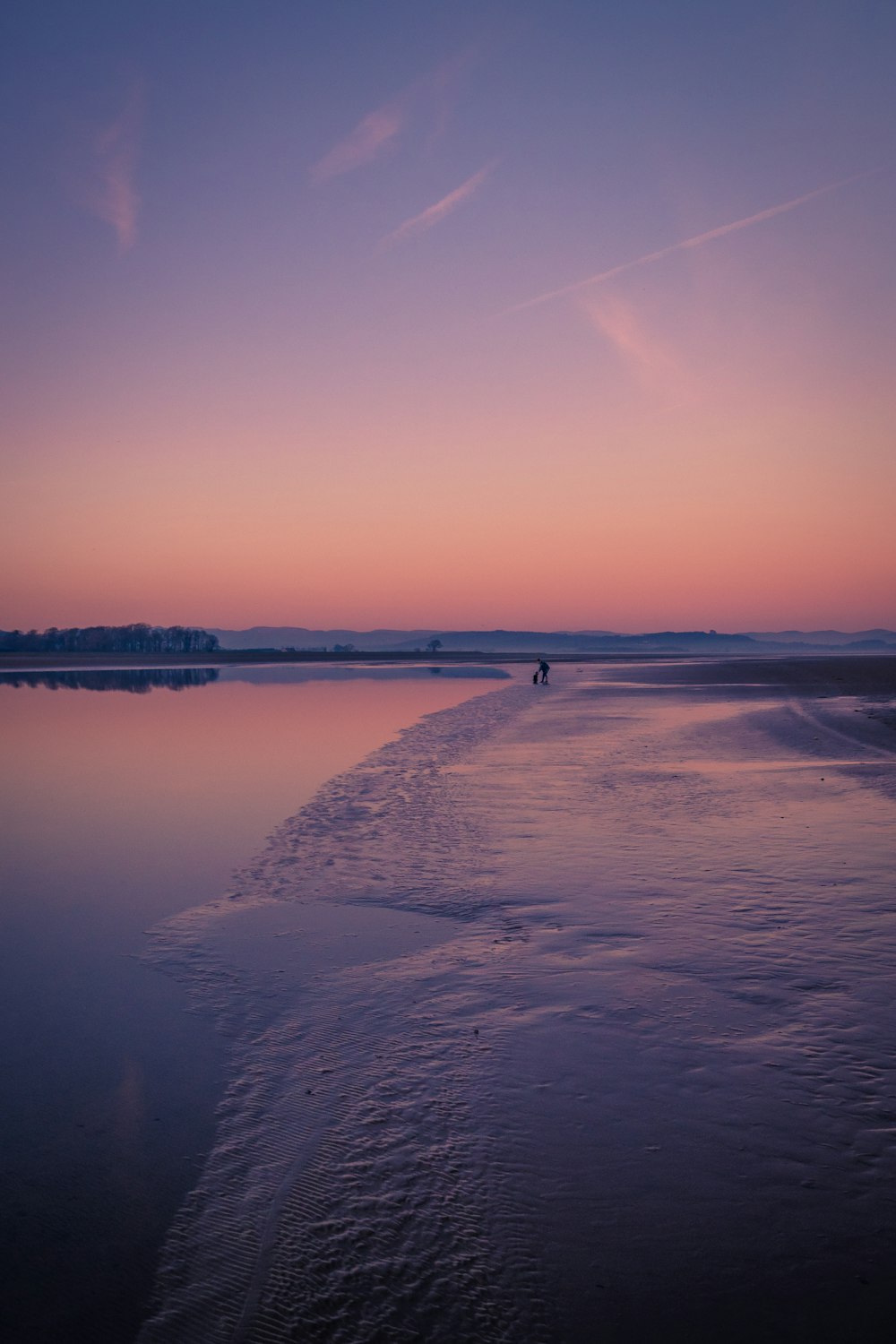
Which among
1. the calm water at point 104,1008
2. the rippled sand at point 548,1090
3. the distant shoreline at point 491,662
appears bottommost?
the calm water at point 104,1008

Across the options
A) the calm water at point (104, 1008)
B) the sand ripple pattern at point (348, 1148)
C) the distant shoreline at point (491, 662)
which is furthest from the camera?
the distant shoreline at point (491, 662)

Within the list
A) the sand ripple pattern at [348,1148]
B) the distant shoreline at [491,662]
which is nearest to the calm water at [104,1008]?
the sand ripple pattern at [348,1148]

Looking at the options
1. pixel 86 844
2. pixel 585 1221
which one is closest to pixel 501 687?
pixel 86 844

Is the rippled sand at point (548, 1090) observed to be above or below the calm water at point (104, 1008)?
above

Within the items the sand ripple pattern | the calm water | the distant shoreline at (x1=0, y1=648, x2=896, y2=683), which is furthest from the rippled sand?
the distant shoreline at (x1=0, y1=648, x2=896, y2=683)

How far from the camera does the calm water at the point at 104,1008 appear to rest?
419 centimetres

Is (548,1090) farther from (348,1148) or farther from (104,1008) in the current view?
(104,1008)

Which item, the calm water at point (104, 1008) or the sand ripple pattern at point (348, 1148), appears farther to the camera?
the calm water at point (104, 1008)

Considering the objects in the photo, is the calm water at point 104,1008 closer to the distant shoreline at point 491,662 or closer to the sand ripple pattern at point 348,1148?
Result: the sand ripple pattern at point 348,1148

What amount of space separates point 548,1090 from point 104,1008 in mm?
3943

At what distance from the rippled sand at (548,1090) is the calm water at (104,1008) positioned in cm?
30

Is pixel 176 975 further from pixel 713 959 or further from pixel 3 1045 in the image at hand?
pixel 713 959

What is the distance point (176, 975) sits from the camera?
7793 millimetres

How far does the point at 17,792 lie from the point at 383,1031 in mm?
13980
